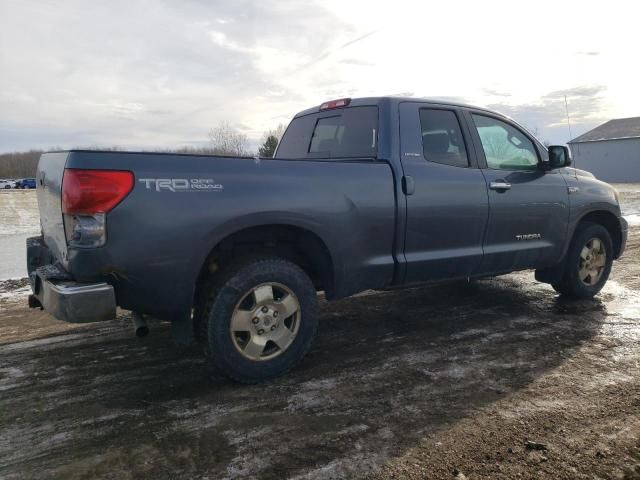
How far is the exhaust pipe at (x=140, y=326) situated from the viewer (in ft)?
10.7

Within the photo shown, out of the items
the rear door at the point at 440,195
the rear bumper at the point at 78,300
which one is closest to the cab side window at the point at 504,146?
the rear door at the point at 440,195

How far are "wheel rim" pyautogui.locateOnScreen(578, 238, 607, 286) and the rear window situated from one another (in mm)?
2914

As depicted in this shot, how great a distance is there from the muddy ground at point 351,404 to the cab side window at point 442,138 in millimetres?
1578

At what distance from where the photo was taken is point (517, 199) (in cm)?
480

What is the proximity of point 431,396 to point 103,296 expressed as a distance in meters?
2.14

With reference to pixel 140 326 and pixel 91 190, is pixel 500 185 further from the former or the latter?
pixel 91 190

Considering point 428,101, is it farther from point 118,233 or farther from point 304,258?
point 118,233

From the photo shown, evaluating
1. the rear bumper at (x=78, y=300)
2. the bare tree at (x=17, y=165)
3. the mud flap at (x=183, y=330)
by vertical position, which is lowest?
the mud flap at (x=183, y=330)

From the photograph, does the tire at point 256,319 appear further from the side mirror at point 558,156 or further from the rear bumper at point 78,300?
the side mirror at point 558,156

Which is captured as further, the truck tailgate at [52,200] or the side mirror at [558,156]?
the side mirror at [558,156]

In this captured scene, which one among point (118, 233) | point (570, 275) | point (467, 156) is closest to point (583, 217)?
point (570, 275)

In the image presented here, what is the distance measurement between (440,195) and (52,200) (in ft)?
9.53

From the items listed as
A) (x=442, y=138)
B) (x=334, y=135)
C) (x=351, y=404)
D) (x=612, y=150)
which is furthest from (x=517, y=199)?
(x=612, y=150)

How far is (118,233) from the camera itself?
2.92 m
